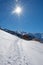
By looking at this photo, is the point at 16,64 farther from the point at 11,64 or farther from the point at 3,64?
the point at 3,64

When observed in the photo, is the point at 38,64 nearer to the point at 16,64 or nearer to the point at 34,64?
the point at 34,64

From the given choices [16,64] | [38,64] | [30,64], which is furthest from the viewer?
[38,64]

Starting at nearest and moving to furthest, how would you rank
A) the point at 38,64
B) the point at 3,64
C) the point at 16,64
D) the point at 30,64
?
the point at 3,64 < the point at 16,64 < the point at 30,64 < the point at 38,64

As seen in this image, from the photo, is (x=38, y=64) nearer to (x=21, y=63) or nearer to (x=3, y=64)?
(x=21, y=63)

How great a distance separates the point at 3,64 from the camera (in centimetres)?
719

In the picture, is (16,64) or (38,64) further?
(38,64)

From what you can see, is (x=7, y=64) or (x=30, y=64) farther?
(x=30, y=64)

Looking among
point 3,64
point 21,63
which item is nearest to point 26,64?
point 21,63

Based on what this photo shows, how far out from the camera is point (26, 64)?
8242 mm

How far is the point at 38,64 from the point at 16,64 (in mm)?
1978

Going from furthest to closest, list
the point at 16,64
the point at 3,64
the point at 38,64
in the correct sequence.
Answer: the point at 38,64
the point at 16,64
the point at 3,64

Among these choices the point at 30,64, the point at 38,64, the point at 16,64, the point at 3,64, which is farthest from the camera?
the point at 38,64

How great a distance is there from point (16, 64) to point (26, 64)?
752 mm

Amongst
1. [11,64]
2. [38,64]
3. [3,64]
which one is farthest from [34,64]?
[3,64]
